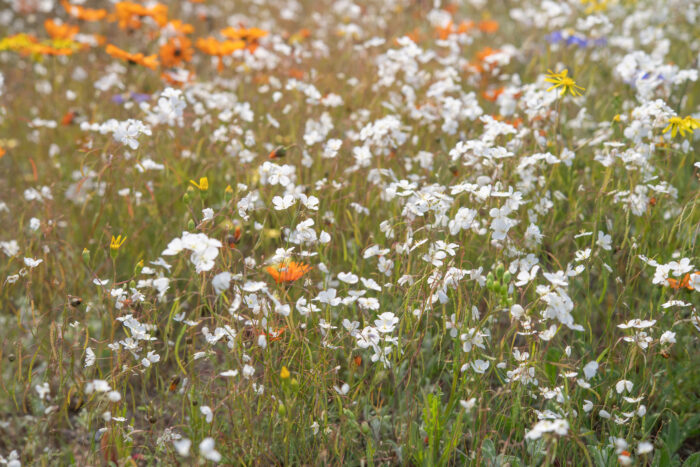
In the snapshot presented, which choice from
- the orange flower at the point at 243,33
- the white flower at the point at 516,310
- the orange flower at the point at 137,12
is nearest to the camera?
the white flower at the point at 516,310

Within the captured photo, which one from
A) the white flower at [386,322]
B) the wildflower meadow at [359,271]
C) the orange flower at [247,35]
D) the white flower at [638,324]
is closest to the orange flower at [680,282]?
the wildflower meadow at [359,271]

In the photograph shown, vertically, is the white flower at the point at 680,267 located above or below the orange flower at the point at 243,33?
above

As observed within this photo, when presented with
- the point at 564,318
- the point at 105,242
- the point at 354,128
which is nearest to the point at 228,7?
the point at 354,128

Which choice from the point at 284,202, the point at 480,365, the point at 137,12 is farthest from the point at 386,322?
the point at 137,12

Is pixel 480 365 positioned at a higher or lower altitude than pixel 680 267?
lower

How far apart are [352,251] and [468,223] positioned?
0.66m

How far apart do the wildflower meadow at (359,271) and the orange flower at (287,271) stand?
0.07ft

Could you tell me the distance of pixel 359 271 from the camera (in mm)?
2016

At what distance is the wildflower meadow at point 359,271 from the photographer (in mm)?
1631

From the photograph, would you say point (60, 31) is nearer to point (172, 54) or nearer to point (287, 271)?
point (172, 54)

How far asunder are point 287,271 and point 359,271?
34cm

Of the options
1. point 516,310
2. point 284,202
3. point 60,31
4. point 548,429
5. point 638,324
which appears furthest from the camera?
point 60,31

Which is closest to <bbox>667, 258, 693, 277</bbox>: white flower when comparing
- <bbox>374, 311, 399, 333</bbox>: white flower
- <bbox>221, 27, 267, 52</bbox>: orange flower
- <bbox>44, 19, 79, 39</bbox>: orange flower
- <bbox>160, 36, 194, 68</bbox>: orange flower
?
Result: <bbox>374, 311, 399, 333</bbox>: white flower

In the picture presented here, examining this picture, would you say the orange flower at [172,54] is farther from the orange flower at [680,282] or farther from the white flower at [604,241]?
the orange flower at [680,282]
